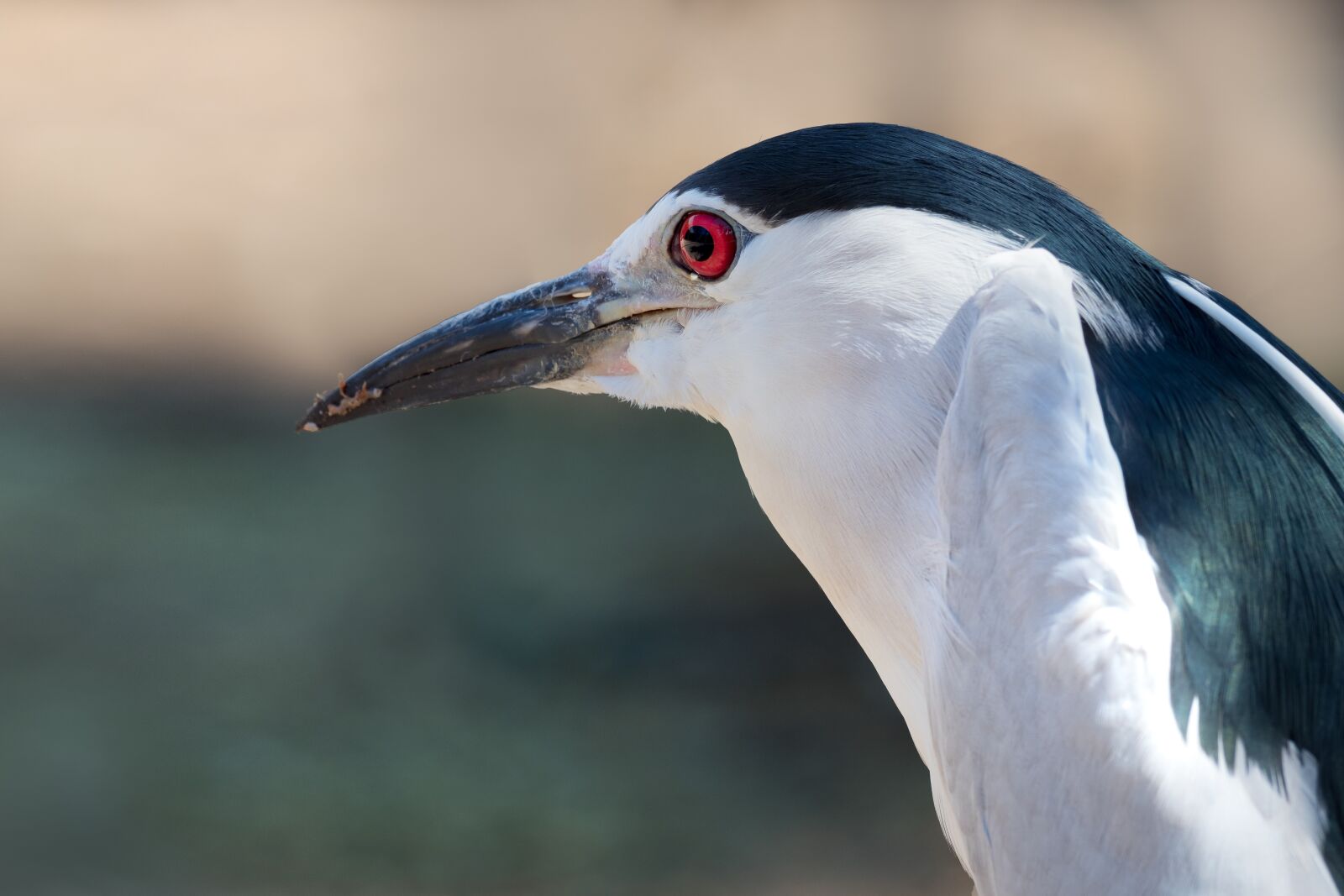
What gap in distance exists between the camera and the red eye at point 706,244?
129cm

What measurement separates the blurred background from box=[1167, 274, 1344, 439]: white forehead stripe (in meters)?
2.58

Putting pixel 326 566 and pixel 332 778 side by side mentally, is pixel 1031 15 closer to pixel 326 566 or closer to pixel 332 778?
pixel 326 566

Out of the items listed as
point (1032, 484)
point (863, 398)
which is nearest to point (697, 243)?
point (863, 398)

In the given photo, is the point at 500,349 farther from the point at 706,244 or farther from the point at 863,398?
the point at 863,398

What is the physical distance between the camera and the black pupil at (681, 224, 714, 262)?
1306mm

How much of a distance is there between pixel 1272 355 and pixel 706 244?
51 cm

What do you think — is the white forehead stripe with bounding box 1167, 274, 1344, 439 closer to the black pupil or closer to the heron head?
the heron head

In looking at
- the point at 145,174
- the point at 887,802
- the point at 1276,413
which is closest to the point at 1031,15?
the point at 887,802

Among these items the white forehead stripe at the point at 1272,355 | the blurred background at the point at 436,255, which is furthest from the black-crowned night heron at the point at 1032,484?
the blurred background at the point at 436,255

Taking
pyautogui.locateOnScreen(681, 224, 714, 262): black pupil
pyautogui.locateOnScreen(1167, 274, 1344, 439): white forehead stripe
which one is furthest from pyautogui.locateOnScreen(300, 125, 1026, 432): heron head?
pyautogui.locateOnScreen(1167, 274, 1344, 439): white forehead stripe

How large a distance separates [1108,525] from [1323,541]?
23 cm

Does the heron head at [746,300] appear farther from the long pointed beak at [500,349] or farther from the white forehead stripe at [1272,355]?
the white forehead stripe at [1272,355]

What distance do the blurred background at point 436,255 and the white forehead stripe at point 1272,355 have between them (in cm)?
258

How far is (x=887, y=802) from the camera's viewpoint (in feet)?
10.5
